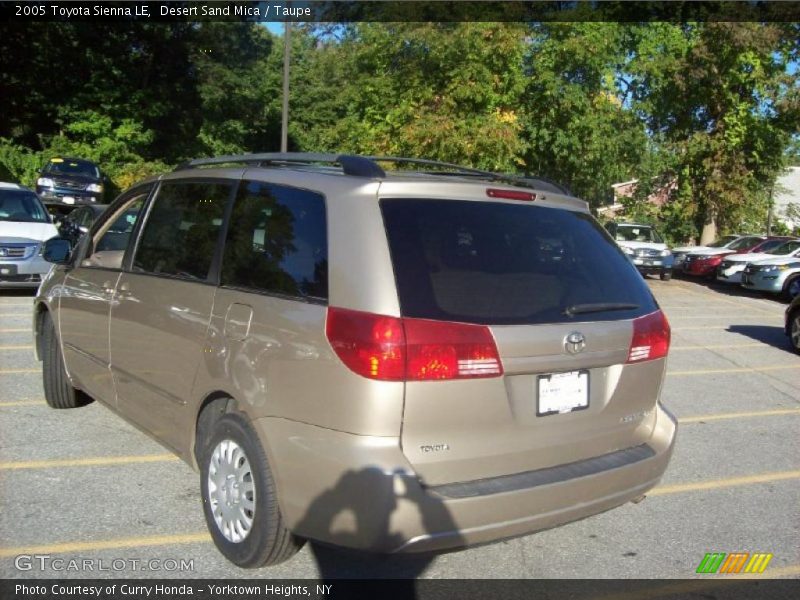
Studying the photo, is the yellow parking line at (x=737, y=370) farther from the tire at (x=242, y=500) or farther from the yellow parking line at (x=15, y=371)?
the yellow parking line at (x=15, y=371)

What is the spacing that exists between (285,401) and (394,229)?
813 millimetres

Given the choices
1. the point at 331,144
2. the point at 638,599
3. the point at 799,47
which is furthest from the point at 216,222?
the point at 799,47

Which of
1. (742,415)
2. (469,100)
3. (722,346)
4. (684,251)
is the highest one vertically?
(469,100)

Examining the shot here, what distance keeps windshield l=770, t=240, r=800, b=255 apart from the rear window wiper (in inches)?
827

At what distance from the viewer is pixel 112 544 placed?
3777mm

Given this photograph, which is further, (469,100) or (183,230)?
(469,100)

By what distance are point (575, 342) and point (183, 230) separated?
7.23 feet

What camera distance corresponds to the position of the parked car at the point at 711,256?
24047 millimetres

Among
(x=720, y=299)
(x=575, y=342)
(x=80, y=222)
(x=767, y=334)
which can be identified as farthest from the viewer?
(x=720, y=299)

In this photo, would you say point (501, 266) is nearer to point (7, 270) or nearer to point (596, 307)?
point (596, 307)

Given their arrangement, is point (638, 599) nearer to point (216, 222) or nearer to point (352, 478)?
point (352, 478)

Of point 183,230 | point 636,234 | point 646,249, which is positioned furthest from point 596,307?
point 636,234

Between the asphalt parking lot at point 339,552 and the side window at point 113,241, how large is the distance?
3.96 ft

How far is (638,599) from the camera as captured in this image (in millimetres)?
3508
